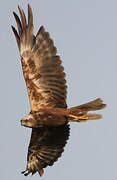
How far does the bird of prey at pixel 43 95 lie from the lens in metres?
11.2

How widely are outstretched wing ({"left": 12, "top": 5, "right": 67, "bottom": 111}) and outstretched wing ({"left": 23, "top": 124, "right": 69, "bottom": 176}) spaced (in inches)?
22.1

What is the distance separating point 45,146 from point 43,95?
106 cm

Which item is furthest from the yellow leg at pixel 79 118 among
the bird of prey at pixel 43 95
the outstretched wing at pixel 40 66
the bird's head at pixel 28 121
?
the bird's head at pixel 28 121

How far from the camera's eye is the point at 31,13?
1181 cm

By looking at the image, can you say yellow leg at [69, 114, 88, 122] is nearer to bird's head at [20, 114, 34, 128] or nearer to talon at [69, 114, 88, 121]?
talon at [69, 114, 88, 121]

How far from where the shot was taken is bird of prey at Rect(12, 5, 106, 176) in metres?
11.2

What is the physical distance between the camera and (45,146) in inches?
467

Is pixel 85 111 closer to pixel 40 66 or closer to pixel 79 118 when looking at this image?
pixel 79 118

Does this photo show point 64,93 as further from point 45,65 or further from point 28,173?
point 28,173

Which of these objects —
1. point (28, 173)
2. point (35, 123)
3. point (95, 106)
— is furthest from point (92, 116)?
point (28, 173)

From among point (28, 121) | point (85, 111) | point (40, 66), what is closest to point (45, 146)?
point (28, 121)

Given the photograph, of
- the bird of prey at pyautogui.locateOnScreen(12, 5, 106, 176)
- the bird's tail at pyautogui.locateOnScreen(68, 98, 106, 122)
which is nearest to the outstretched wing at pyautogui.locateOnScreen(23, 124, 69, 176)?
the bird of prey at pyautogui.locateOnScreen(12, 5, 106, 176)

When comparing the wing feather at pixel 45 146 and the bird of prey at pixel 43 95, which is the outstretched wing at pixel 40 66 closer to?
the bird of prey at pixel 43 95

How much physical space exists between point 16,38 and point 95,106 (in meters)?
2.36
